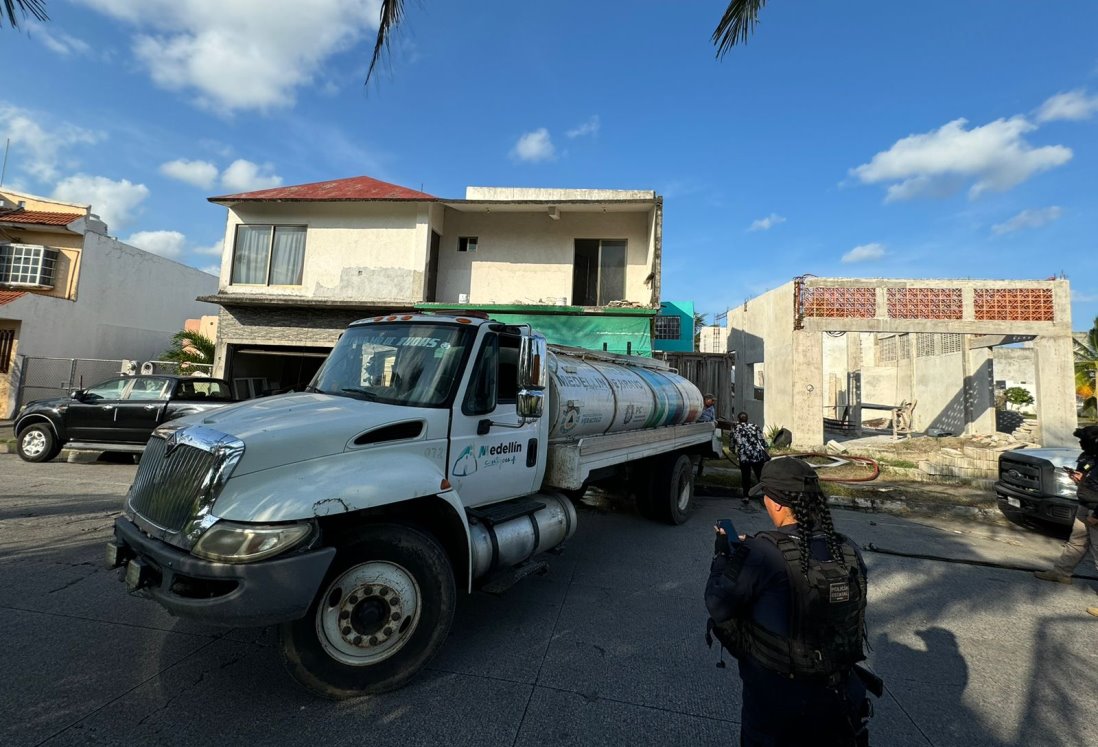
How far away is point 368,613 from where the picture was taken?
2945mm

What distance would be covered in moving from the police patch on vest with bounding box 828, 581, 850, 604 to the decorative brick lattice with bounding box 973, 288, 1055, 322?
597 inches

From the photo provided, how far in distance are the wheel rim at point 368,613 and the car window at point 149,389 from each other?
922 centimetres

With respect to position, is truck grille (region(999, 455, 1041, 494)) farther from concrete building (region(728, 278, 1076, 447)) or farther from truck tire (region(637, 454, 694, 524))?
concrete building (region(728, 278, 1076, 447))

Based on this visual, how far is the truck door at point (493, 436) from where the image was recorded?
3.70 m

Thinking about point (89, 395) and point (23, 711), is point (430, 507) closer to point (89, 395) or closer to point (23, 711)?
point (23, 711)

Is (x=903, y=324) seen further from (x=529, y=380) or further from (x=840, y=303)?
(x=529, y=380)

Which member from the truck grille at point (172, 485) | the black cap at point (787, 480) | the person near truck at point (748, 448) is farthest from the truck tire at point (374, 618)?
the person near truck at point (748, 448)

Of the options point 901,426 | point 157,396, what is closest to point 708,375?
point 901,426

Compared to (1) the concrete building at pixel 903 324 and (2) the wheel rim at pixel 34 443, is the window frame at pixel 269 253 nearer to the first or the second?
(2) the wheel rim at pixel 34 443

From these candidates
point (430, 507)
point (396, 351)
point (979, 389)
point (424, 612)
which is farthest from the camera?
point (979, 389)

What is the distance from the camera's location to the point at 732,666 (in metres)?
3.47

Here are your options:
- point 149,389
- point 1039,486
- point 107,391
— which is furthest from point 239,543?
point 107,391

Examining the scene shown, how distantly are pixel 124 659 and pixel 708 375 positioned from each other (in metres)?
14.3

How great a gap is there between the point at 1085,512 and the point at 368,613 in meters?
6.74
